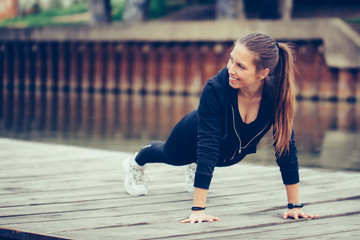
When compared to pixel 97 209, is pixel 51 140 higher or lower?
lower

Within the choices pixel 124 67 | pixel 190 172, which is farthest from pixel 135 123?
pixel 124 67

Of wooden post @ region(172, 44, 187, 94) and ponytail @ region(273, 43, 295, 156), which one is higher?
ponytail @ region(273, 43, 295, 156)

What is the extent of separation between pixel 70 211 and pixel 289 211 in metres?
1.05

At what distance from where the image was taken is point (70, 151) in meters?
6.07

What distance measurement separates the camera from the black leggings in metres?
3.79

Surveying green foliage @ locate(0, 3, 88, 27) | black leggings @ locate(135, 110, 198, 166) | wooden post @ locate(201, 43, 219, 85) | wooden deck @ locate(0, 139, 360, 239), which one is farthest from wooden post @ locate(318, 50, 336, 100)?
black leggings @ locate(135, 110, 198, 166)

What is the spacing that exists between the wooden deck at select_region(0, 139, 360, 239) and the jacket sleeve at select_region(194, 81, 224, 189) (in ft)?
0.76

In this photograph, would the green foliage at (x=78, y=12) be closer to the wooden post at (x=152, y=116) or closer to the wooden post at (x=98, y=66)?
the wooden post at (x=98, y=66)

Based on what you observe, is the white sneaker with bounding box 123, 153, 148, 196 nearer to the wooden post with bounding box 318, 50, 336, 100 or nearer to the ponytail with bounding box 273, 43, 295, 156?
the ponytail with bounding box 273, 43, 295, 156

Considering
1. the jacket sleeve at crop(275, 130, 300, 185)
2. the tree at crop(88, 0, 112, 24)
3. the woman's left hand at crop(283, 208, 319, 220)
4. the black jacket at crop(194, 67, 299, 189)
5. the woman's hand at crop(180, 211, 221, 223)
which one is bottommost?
the tree at crop(88, 0, 112, 24)

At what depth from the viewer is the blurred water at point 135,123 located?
8.17 m

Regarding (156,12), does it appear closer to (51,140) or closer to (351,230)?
(51,140)

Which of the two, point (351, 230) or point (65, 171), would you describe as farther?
point (65, 171)

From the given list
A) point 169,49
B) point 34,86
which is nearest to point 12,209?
point 169,49
